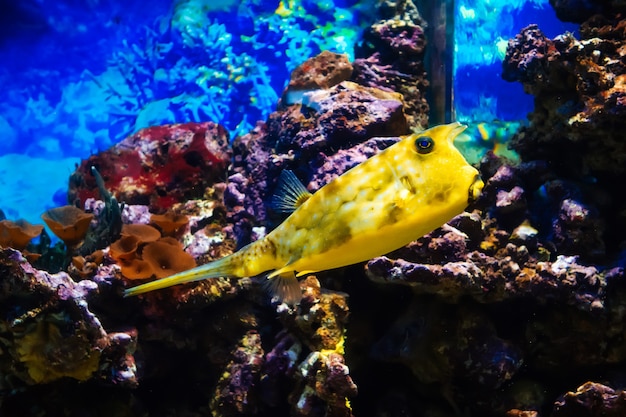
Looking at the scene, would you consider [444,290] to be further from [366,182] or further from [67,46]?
[67,46]

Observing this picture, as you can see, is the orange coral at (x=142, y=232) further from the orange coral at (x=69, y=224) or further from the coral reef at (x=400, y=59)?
the coral reef at (x=400, y=59)

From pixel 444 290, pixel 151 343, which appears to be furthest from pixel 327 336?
pixel 151 343

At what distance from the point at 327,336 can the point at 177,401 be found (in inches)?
99.0

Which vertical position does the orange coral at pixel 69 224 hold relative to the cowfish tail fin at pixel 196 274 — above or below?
above

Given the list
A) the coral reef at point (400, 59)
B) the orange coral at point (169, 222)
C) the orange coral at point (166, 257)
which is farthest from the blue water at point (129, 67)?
the orange coral at point (166, 257)

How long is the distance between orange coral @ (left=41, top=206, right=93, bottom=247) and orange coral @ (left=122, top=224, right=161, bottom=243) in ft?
1.92

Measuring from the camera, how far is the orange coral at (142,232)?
5475 mm

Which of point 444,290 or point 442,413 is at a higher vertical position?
point 444,290

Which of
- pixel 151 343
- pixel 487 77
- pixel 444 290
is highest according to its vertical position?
pixel 487 77

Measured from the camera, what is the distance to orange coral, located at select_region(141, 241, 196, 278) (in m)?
5.13

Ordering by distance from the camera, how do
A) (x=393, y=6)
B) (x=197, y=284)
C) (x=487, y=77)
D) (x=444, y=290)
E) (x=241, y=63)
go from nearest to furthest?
(x=444, y=290) < (x=197, y=284) < (x=487, y=77) < (x=393, y=6) < (x=241, y=63)

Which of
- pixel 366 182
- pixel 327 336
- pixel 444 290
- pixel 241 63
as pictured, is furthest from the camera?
pixel 241 63

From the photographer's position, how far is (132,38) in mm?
12641

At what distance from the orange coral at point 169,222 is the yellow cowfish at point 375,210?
359cm
